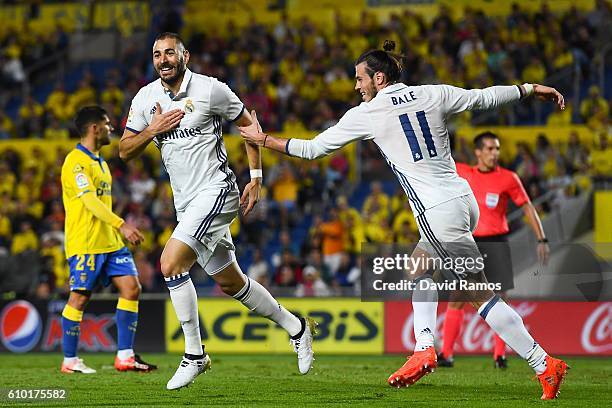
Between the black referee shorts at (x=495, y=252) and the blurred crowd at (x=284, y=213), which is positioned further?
the blurred crowd at (x=284, y=213)

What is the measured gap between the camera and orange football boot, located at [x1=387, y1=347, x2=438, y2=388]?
8.12 m

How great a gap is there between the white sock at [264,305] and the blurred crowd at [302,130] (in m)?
6.32

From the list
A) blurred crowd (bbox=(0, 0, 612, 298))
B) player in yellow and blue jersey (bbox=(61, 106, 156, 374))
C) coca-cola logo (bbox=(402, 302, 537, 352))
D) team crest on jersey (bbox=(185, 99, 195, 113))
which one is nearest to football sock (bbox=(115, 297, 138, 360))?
player in yellow and blue jersey (bbox=(61, 106, 156, 374))

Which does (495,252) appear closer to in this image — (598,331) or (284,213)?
(598,331)

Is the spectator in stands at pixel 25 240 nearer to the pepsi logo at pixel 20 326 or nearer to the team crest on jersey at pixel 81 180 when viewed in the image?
the pepsi logo at pixel 20 326

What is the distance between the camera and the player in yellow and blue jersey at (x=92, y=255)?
10.6m

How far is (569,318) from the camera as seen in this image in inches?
571

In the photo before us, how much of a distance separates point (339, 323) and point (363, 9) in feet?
39.5

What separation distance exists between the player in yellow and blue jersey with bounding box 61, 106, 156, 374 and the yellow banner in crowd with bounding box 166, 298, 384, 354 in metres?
4.93

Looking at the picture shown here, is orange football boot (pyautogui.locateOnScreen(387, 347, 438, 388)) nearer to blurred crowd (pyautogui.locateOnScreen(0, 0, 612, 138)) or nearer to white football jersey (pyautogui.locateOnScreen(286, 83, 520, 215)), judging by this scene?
white football jersey (pyautogui.locateOnScreen(286, 83, 520, 215))

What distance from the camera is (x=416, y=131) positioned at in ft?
26.5

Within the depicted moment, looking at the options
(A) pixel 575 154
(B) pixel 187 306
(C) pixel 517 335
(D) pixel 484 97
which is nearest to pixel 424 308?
(C) pixel 517 335

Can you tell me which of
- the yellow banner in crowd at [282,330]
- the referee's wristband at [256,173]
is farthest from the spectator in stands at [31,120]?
the referee's wristband at [256,173]

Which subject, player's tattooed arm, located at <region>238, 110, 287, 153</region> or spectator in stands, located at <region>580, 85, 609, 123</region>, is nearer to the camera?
player's tattooed arm, located at <region>238, 110, 287, 153</region>
